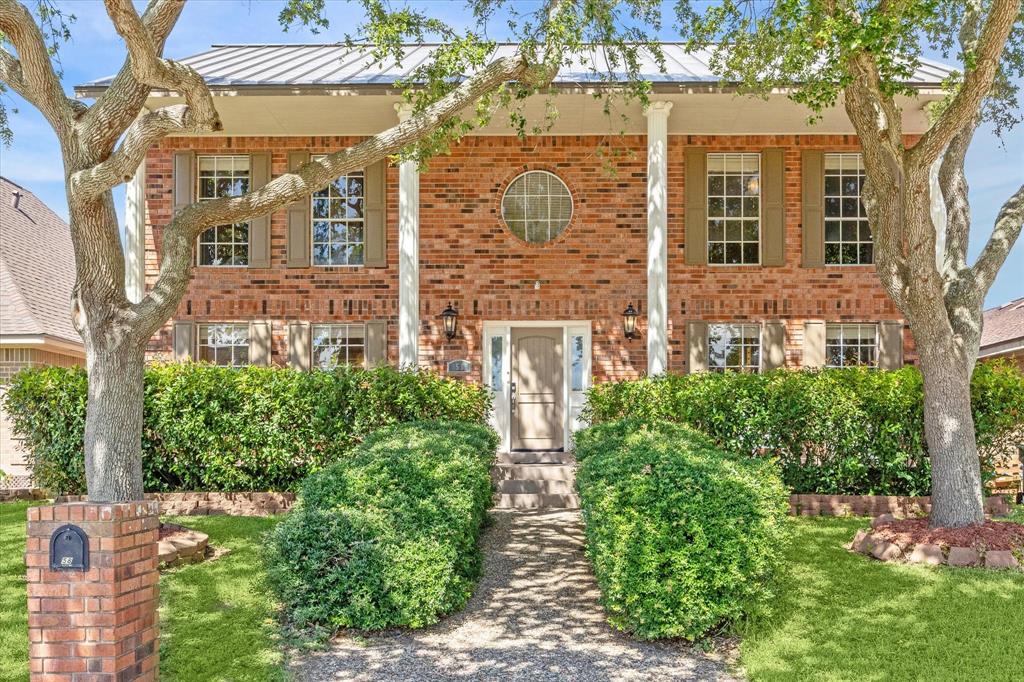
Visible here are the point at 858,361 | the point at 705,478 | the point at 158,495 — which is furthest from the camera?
the point at 858,361

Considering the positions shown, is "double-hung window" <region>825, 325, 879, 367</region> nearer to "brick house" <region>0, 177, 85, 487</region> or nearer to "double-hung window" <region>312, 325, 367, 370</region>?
"double-hung window" <region>312, 325, 367, 370</region>

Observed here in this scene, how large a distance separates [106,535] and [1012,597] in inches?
220

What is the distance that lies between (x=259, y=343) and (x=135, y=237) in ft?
7.23

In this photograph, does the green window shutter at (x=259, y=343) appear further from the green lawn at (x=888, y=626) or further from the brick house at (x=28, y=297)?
the green lawn at (x=888, y=626)

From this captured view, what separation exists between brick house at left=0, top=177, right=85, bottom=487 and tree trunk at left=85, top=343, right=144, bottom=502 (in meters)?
4.42

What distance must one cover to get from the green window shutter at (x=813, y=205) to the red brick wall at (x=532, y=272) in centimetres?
13

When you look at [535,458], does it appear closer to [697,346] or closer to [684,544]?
[697,346]

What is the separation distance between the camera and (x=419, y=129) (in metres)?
7.07

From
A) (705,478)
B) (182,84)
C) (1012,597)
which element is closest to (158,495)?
(182,84)

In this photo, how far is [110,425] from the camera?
253 inches

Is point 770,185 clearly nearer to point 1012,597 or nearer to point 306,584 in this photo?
point 1012,597

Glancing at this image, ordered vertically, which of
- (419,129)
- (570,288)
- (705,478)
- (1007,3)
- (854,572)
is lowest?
(854,572)

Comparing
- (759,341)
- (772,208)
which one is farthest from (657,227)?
(759,341)

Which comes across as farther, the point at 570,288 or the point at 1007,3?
the point at 570,288
